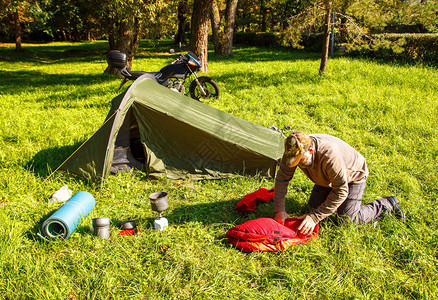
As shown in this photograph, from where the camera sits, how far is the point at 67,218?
266cm

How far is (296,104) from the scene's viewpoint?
20.5 feet

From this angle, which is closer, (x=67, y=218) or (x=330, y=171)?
(x=330, y=171)

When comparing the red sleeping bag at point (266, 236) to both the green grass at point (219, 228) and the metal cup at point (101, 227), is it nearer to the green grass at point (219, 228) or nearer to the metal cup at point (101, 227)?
the green grass at point (219, 228)

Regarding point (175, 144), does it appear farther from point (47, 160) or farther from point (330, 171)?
point (330, 171)

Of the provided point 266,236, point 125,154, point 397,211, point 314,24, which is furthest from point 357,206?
point 314,24

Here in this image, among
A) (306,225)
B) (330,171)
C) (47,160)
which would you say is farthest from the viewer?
(47,160)

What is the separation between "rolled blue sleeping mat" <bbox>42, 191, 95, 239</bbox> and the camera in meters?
2.63

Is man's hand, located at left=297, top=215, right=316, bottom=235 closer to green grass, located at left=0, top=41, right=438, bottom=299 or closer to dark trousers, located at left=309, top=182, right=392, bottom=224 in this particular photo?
green grass, located at left=0, top=41, right=438, bottom=299

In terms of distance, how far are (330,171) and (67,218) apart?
→ 2.18 meters

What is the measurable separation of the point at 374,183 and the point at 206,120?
206cm

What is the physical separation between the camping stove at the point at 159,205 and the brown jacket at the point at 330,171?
98 centimetres

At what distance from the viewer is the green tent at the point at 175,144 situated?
355cm

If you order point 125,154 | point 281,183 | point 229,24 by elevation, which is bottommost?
point 125,154

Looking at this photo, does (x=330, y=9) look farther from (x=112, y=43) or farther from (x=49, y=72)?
(x=112, y=43)
